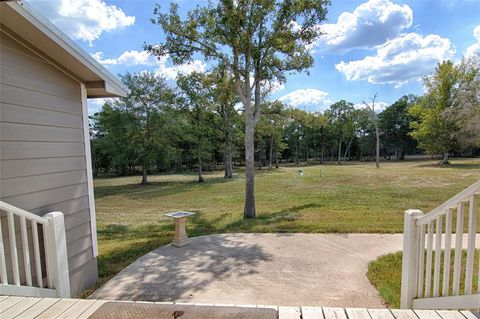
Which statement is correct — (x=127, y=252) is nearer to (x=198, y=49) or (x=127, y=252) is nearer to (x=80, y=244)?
(x=80, y=244)

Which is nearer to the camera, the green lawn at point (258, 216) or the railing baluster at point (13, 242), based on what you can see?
the railing baluster at point (13, 242)

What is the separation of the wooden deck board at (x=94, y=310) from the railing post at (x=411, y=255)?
50cm

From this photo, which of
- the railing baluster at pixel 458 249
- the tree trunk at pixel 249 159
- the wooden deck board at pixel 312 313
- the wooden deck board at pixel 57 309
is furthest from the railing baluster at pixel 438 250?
the tree trunk at pixel 249 159

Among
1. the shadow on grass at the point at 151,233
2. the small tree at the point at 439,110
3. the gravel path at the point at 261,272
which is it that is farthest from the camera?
the small tree at the point at 439,110

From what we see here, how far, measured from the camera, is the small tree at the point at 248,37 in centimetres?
673

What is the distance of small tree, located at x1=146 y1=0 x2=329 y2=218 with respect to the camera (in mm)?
6730

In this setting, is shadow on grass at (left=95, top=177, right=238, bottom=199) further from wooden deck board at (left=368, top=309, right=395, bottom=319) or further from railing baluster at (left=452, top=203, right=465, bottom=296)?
railing baluster at (left=452, top=203, right=465, bottom=296)

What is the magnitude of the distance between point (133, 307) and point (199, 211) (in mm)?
7180

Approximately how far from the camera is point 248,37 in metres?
6.93

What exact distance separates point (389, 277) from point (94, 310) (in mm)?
3415

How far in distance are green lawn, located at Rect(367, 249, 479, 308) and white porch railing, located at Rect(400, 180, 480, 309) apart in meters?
0.64

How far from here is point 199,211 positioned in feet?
30.1

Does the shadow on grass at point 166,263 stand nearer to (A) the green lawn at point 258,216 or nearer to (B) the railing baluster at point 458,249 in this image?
(A) the green lawn at point 258,216

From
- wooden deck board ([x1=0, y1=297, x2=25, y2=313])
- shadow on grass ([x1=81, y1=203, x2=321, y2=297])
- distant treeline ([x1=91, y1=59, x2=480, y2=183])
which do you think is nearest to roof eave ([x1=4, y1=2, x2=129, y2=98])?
wooden deck board ([x1=0, y1=297, x2=25, y2=313])
